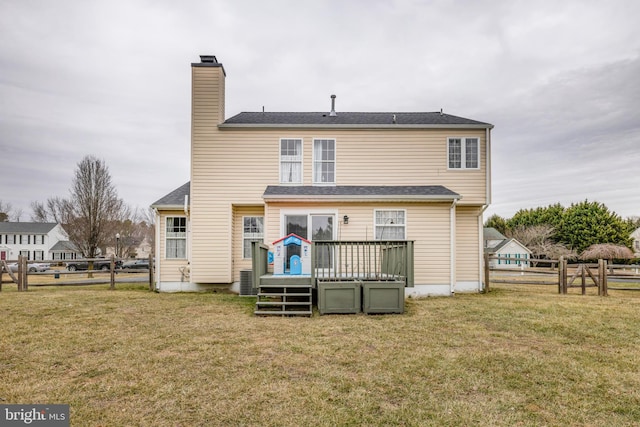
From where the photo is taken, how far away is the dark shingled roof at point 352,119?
11969 millimetres

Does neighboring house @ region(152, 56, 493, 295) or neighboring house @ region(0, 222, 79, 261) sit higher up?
neighboring house @ region(152, 56, 493, 295)

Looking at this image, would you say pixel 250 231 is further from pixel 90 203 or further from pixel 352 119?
pixel 90 203

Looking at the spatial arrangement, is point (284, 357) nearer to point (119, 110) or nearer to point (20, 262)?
point (20, 262)

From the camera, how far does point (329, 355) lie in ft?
16.7

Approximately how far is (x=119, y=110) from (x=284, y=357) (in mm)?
20615

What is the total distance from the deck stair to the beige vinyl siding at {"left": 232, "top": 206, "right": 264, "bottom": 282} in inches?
136

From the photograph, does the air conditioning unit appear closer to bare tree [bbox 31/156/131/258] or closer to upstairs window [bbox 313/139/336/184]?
upstairs window [bbox 313/139/336/184]

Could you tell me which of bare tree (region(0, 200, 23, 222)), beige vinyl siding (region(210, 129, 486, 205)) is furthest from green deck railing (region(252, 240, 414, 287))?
bare tree (region(0, 200, 23, 222))

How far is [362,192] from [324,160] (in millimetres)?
1956

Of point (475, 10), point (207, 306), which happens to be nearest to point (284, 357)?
point (207, 306)

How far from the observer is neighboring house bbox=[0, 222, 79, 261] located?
46031mm

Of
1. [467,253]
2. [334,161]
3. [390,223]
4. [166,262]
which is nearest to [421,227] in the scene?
[390,223]

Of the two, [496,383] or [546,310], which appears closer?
[496,383]
